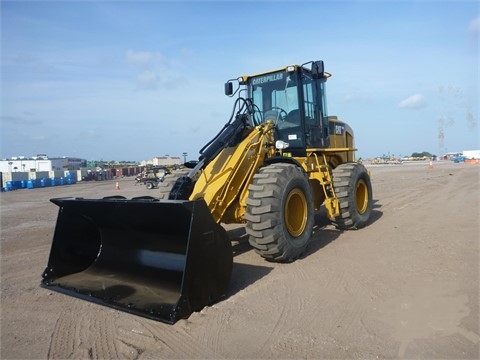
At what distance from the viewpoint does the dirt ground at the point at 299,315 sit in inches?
132

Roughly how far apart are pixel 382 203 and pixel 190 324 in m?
9.84

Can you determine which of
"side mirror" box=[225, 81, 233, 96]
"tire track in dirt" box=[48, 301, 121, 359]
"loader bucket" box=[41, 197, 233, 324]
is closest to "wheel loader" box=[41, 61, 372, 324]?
"loader bucket" box=[41, 197, 233, 324]

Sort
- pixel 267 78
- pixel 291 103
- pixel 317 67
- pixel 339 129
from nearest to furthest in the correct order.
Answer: pixel 317 67
pixel 291 103
pixel 267 78
pixel 339 129

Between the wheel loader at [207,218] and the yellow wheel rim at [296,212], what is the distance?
2cm

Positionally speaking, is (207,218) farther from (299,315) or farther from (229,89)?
(229,89)

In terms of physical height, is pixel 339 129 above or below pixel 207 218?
above

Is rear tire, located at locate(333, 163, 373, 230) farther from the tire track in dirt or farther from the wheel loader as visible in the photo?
the tire track in dirt

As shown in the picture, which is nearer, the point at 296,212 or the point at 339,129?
the point at 296,212

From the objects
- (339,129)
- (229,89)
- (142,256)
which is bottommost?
(142,256)

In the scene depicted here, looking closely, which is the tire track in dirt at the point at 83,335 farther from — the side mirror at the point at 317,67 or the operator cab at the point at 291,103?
the side mirror at the point at 317,67

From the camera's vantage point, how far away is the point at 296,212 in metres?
6.17

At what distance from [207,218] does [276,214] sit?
1382 millimetres

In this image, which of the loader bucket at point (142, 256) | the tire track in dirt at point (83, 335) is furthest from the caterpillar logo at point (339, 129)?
the tire track in dirt at point (83, 335)

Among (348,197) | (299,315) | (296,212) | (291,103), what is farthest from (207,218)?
(348,197)
